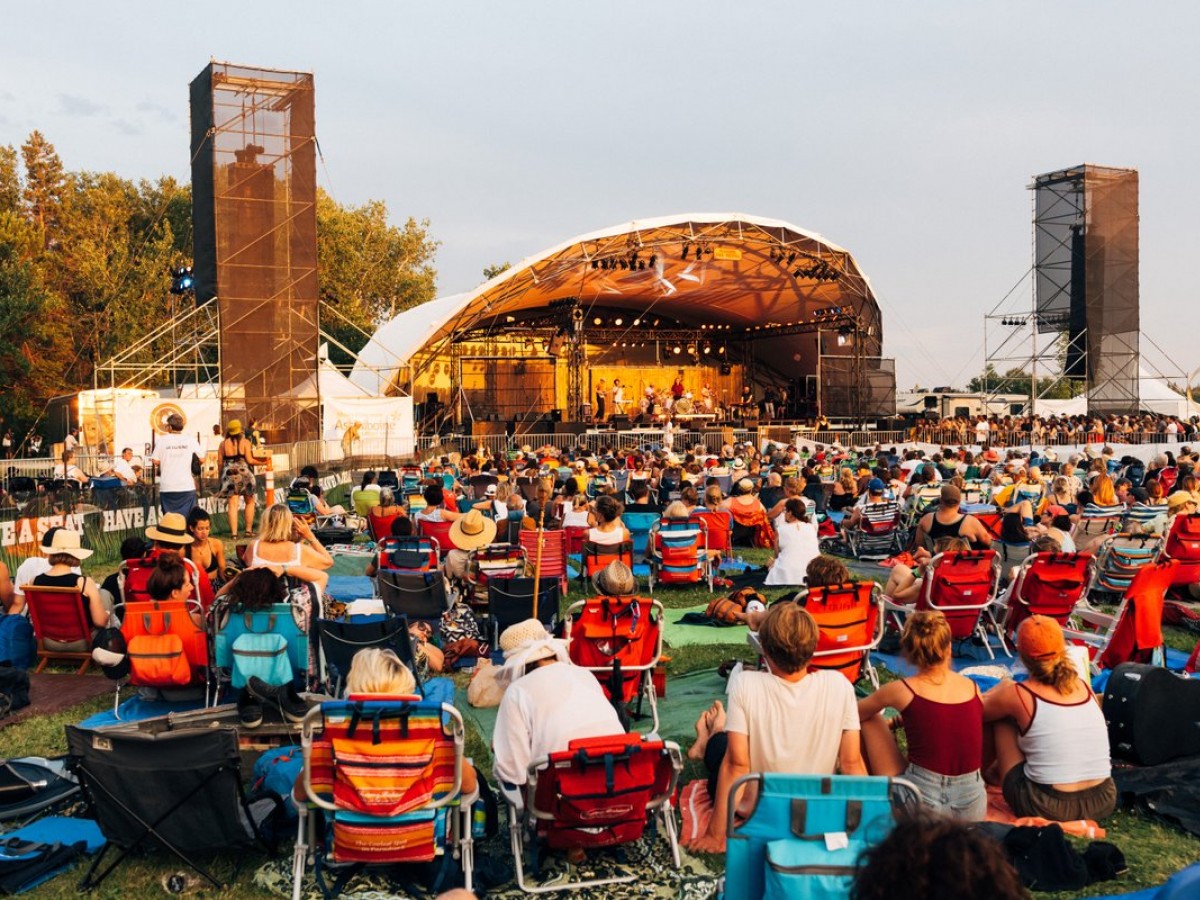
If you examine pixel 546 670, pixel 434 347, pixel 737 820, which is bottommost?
pixel 737 820

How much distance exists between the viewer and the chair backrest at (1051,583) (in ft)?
21.7

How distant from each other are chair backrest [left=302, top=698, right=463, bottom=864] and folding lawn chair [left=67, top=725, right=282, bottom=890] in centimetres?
46

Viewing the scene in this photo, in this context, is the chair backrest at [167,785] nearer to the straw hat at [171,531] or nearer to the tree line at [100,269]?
the straw hat at [171,531]

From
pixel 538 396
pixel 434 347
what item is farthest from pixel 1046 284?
pixel 434 347

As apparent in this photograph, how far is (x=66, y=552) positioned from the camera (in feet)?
21.8

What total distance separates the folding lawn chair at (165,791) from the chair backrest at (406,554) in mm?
3781

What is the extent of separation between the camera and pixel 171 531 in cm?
745

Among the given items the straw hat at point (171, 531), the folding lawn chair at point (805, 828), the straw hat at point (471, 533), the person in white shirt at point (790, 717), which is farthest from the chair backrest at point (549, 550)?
the folding lawn chair at point (805, 828)

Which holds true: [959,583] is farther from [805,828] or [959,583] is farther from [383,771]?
[383,771]

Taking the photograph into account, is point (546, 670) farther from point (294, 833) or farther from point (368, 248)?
point (368, 248)

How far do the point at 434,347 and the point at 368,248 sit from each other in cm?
2449

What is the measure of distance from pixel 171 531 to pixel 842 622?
460cm

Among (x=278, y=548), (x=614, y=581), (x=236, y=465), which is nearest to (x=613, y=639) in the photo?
(x=614, y=581)

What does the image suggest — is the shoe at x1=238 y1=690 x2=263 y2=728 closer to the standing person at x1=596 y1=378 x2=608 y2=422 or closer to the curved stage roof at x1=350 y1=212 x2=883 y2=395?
the curved stage roof at x1=350 y1=212 x2=883 y2=395
